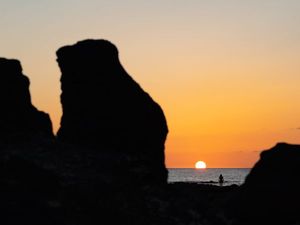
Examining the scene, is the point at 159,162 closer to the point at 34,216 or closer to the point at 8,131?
the point at 8,131

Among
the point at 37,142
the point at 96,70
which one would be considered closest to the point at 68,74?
the point at 96,70

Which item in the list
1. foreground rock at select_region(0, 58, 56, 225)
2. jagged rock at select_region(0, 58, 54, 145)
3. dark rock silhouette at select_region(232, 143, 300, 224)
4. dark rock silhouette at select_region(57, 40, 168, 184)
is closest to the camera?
foreground rock at select_region(0, 58, 56, 225)

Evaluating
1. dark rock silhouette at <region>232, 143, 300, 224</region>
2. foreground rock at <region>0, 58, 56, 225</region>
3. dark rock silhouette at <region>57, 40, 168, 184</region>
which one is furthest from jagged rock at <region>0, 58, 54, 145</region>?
dark rock silhouette at <region>232, 143, 300, 224</region>

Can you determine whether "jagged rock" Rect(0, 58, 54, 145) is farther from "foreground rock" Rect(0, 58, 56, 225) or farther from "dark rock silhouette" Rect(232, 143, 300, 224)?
"dark rock silhouette" Rect(232, 143, 300, 224)

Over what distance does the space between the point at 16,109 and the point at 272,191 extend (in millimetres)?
15668

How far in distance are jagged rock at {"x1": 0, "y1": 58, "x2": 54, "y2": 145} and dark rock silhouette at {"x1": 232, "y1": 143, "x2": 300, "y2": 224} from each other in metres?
12.6

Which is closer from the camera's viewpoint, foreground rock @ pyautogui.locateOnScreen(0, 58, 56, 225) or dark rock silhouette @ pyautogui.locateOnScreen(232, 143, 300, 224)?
foreground rock @ pyautogui.locateOnScreen(0, 58, 56, 225)

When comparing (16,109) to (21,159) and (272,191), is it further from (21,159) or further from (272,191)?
(272,191)

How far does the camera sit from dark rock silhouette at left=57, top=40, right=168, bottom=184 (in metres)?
28.2

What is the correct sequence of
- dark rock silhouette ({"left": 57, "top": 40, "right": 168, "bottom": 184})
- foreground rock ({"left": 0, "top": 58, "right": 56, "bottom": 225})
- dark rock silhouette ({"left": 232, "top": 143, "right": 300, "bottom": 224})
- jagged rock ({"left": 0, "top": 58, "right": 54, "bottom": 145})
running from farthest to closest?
dark rock silhouette ({"left": 57, "top": 40, "right": 168, "bottom": 184}) < dark rock silhouette ({"left": 232, "top": 143, "right": 300, "bottom": 224}) < jagged rock ({"left": 0, "top": 58, "right": 54, "bottom": 145}) < foreground rock ({"left": 0, "top": 58, "right": 56, "bottom": 225})

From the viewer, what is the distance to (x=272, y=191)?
2866cm

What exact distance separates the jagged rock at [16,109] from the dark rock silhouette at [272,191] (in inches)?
498

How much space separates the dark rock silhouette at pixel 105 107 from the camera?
1109 inches

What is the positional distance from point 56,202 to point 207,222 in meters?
6.70
